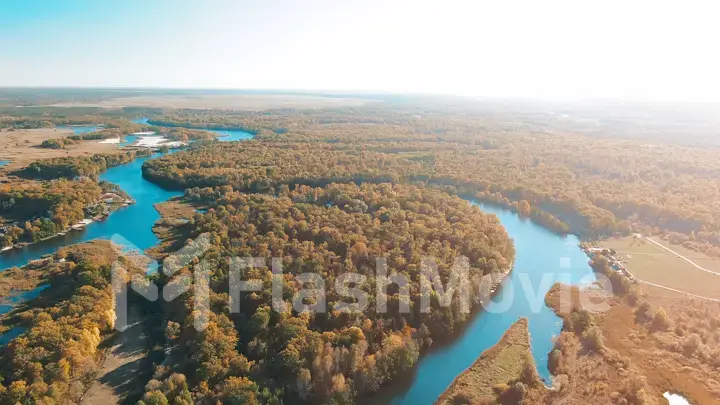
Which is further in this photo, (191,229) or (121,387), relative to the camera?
(191,229)

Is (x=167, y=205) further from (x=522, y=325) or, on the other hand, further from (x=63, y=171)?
(x=522, y=325)

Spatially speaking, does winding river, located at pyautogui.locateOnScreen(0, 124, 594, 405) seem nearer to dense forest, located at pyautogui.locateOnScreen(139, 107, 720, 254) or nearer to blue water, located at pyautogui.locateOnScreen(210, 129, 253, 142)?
dense forest, located at pyautogui.locateOnScreen(139, 107, 720, 254)

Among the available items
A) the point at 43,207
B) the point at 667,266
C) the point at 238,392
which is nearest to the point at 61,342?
the point at 238,392

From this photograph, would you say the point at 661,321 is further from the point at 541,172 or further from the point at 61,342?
the point at 541,172

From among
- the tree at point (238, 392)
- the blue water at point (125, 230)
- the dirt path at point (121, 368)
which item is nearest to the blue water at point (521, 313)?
the tree at point (238, 392)

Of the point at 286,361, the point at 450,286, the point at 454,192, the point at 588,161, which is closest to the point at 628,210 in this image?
the point at 454,192

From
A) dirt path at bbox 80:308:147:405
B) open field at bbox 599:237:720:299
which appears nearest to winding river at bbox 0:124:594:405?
open field at bbox 599:237:720:299
